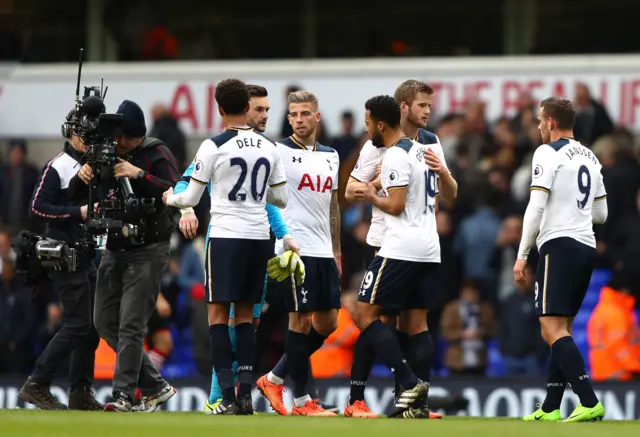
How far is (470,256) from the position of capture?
60.3ft

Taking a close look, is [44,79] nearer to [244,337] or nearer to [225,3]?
[225,3]

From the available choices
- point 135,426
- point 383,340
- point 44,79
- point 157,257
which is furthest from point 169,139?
point 135,426

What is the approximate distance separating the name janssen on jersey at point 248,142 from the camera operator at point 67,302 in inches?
72.8

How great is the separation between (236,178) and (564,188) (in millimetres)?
2402

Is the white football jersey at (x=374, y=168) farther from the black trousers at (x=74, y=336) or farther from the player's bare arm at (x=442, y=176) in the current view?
the black trousers at (x=74, y=336)

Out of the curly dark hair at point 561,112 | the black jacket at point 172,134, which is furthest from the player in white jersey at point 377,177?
the black jacket at point 172,134

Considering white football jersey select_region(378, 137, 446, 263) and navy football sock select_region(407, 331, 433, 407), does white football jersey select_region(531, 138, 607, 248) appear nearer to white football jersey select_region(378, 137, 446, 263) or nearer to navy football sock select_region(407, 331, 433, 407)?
white football jersey select_region(378, 137, 446, 263)

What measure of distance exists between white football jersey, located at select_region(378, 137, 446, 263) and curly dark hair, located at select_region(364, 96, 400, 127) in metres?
0.16

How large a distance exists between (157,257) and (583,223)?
327 centimetres

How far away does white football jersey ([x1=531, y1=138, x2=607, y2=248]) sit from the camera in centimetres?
1188

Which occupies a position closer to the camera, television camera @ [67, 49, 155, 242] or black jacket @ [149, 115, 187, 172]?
television camera @ [67, 49, 155, 242]

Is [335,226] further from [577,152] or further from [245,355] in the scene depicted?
[577,152]

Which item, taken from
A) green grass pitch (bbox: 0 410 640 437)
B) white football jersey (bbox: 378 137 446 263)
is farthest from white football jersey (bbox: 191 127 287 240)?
green grass pitch (bbox: 0 410 640 437)

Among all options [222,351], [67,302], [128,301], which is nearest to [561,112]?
[222,351]
